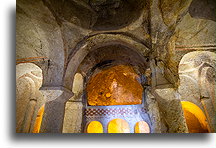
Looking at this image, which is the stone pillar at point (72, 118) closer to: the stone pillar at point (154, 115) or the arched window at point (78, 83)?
the arched window at point (78, 83)

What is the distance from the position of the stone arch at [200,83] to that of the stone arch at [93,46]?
1609 mm

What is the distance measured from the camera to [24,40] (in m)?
4.22

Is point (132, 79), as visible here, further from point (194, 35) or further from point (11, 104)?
point (11, 104)

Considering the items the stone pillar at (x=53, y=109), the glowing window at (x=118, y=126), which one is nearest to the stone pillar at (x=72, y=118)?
the stone pillar at (x=53, y=109)

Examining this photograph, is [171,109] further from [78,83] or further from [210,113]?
[78,83]

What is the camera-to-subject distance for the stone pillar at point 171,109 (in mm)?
3143

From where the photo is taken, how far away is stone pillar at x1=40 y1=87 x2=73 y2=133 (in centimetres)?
354

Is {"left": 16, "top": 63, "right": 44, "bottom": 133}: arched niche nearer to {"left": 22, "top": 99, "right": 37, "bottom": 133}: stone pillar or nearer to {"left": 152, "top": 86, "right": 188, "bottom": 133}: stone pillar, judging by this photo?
Result: {"left": 22, "top": 99, "right": 37, "bottom": 133}: stone pillar

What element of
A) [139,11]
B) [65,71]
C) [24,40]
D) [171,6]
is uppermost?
[139,11]

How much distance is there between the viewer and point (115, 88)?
984 cm

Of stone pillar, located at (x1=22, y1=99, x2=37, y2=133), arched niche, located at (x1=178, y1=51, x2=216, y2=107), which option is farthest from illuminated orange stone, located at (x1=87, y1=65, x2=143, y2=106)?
stone pillar, located at (x1=22, y1=99, x2=37, y2=133)

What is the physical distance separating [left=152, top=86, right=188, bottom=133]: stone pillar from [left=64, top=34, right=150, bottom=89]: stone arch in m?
1.30

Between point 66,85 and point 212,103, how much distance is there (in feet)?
17.5

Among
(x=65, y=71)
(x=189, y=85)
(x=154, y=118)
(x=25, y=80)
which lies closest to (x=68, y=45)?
(x=65, y=71)
